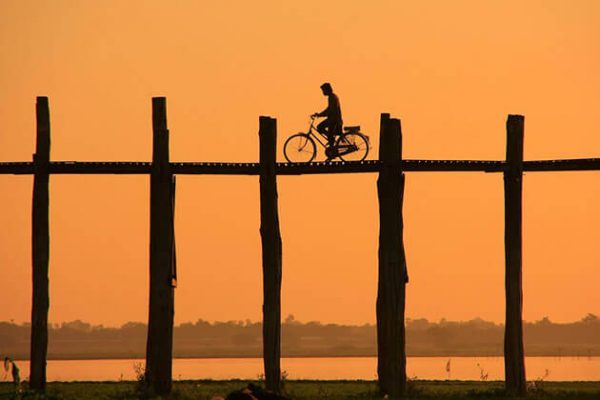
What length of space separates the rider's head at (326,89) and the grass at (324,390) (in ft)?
20.7

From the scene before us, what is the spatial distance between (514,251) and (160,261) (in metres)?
7.11

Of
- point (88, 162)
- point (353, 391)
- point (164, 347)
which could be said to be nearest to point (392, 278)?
point (353, 391)

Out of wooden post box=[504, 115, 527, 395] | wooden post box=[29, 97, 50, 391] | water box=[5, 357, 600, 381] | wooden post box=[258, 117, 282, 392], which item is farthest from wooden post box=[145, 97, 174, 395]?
water box=[5, 357, 600, 381]

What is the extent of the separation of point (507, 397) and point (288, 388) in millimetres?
4907

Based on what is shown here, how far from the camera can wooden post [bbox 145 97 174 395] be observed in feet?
100

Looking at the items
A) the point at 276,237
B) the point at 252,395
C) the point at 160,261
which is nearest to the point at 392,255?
the point at 276,237

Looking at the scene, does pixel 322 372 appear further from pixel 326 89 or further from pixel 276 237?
pixel 276 237

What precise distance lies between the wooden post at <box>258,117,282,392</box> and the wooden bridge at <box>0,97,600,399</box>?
0.07 ft

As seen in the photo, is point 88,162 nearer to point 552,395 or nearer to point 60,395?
point 60,395

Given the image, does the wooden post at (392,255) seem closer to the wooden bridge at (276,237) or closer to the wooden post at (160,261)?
the wooden bridge at (276,237)

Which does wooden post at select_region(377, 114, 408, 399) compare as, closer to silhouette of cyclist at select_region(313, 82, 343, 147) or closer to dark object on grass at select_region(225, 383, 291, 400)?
silhouette of cyclist at select_region(313, 82, 343, 147)

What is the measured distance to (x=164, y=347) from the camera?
100 feet

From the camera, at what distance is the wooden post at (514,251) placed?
30.3 metres

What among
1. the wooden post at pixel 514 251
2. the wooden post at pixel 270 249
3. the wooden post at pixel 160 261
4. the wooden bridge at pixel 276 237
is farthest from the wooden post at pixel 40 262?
the wooden post at pixel 514 251
